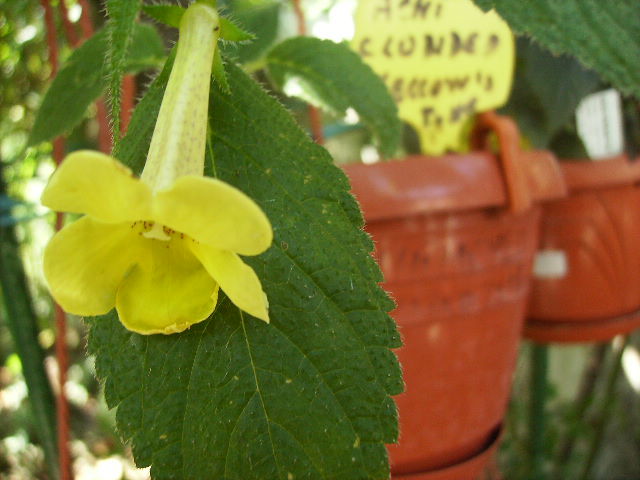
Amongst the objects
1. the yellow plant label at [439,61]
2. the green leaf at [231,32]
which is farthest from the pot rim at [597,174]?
the green leaf at [231,32]

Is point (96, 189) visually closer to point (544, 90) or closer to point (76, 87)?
point (76, 87)

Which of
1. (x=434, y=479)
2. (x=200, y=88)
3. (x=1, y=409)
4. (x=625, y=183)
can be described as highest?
(x=200, y=88)

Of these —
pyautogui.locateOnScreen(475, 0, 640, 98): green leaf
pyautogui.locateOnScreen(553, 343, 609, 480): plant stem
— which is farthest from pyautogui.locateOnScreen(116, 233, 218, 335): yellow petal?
pyautogui.locateOnScreen(553, 343, 609, 480): plant stem

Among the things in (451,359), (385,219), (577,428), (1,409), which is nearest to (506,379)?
(451,359)

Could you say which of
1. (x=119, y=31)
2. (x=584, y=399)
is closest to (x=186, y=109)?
(x=119, y=31)

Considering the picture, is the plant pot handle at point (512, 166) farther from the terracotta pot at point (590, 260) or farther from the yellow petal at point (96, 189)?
the yellow petal at point (96, 189)

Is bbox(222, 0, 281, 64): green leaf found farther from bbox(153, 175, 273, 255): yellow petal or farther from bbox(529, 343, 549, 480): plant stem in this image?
bbox(529, 343, 549, 480): plant stem

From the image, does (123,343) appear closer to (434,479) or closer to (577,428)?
(434,479)
